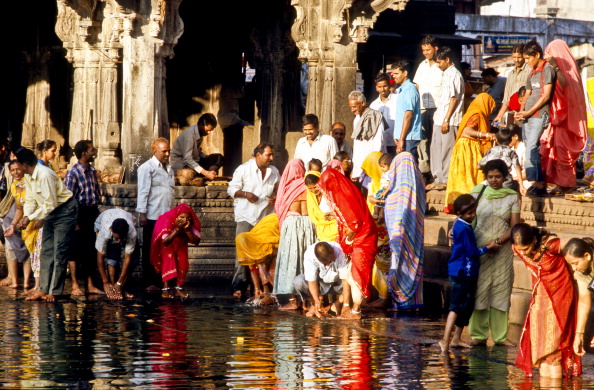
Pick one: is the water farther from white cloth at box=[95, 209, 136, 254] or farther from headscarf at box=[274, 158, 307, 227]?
headscarf at box=[274, 158, 307, 227]

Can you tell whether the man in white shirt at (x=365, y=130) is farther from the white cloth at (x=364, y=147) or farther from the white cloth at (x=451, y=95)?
the white cloth at (x=451, y=95)

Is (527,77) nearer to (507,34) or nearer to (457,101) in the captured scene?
(457,101)

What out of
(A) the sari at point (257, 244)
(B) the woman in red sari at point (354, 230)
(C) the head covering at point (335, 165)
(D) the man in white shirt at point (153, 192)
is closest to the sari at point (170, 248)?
(D) the man in white shirt at point (153, 192)

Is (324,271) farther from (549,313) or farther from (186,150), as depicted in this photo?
(186,150)

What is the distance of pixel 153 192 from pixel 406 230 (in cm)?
310

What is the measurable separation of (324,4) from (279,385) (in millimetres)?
8251

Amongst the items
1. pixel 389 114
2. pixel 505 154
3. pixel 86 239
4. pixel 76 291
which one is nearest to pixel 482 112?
pixel 505 154

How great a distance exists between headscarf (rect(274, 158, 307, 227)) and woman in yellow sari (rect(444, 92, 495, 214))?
157 cm

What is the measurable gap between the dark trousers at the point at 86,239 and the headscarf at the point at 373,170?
3099mm

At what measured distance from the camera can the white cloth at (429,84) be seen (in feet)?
45.1

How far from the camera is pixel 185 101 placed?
19.3 metres

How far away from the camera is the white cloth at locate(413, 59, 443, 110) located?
1373 cm

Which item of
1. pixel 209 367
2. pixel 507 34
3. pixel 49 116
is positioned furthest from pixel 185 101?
pixel 507 34

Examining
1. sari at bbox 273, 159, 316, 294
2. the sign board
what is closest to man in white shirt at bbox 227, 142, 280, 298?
sari at bbox 273, 159, 316, 294
